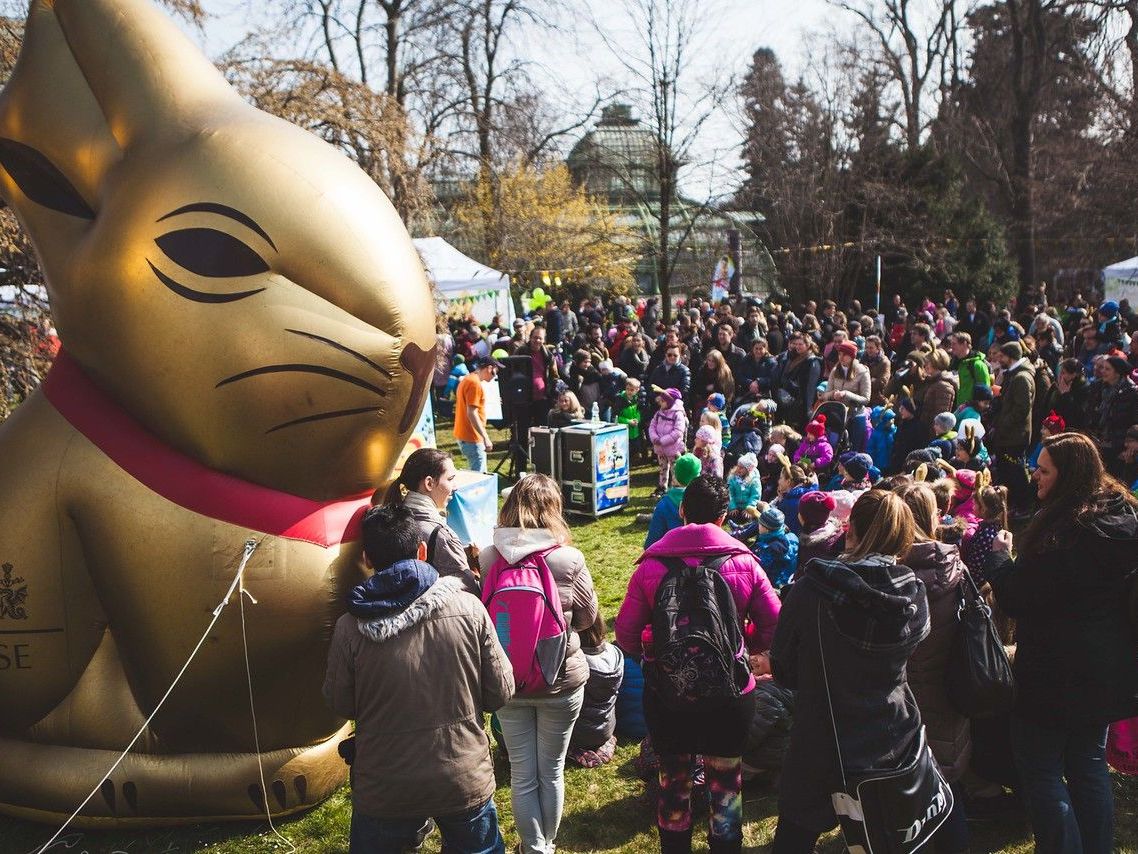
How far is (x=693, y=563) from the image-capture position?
3.78m

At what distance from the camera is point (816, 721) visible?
334cm

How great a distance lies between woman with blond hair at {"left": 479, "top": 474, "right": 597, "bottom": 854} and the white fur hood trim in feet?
2.45

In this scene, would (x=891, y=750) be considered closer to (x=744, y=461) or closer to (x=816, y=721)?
(x=816, y=721)

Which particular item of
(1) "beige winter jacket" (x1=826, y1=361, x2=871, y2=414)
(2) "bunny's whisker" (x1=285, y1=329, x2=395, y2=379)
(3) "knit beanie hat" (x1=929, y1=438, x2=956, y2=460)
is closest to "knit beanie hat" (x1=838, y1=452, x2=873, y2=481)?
(3) "knit beanie hat" (x1=929, y1=438, x2=956, y2=460)

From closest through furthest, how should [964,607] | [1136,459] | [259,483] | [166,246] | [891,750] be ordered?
[891,750] → [964,607] → [166,246] → [259,483] → [1136,459]

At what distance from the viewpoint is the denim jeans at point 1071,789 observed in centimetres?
A: 371

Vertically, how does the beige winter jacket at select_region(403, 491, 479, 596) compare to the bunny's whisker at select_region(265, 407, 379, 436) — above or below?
below

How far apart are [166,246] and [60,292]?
68 cm

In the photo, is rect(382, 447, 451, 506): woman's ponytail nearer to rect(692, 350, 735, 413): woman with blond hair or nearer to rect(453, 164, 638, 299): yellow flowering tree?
rect(692, 350, 735, 413): woman with blond hair

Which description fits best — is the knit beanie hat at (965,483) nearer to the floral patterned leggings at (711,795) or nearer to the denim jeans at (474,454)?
the floral patterned leggings at (711,795)

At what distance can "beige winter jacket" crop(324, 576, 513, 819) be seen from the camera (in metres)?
3.20

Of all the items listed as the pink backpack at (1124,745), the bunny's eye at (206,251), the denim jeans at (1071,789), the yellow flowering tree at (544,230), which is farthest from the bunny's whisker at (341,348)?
the yellow flowering tree at (544,230)

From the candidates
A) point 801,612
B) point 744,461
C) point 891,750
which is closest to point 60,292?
point 801,612

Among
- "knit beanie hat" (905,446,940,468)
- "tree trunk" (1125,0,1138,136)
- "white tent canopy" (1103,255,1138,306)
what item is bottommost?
"knit beanie hat" (905,446,940,468)
